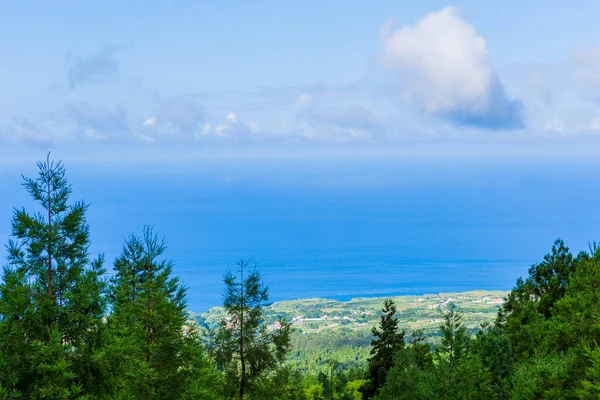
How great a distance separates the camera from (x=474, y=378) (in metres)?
17.7

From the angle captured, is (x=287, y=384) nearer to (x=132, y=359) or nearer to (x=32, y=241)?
(x=132, y=359)

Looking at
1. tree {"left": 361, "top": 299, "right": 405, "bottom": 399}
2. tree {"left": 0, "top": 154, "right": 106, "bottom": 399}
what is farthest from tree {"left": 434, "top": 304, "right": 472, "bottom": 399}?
tree {"left": 361, "top": 299, "right": 405, "bottom": 399}

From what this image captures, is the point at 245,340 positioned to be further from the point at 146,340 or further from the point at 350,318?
the point at 350,318

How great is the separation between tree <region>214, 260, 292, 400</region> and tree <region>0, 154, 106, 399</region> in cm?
683

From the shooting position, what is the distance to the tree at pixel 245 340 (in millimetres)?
19000

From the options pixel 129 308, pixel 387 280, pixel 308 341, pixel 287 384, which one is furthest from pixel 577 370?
pixel 387 280

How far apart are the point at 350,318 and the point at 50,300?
11276 cm

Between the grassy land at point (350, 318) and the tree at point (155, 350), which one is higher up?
the grassy land at point (350, 318)

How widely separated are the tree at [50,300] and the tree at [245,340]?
6.83m

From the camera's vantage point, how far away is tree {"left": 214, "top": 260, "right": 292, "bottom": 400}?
62.3ft

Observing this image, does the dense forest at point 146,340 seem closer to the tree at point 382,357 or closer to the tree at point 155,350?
the tree at point 155,350

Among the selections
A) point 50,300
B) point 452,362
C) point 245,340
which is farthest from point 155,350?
point 452,362

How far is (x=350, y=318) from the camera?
121562 mm

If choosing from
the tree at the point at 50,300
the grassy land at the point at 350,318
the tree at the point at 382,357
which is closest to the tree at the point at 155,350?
the tree at the point at 50,300
